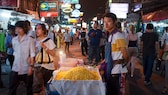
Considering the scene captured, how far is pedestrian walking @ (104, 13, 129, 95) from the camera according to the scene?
17.7 feet

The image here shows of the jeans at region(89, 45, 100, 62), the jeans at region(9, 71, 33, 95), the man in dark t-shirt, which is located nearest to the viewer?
the jeans at region(9, 71, 33, 95)

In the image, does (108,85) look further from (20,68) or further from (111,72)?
(20,68)

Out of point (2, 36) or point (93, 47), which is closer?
point (2, 36)

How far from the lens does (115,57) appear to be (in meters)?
5.47

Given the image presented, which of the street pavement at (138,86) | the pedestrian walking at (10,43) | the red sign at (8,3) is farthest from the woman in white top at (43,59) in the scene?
the red sign at (8,3)

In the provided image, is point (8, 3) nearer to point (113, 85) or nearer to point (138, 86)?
point (138, 86)

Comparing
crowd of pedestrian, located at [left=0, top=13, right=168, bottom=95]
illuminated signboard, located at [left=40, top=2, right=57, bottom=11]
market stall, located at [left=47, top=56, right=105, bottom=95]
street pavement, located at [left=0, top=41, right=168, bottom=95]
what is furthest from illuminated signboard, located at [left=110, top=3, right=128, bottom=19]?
market stall, located at [left=47, top=56, right=105, bottom=95]

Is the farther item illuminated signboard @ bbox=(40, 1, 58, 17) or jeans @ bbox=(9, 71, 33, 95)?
illuminated signboard @ bbox=(40, 1, 58, 17)

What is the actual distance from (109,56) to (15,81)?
2.42 metres

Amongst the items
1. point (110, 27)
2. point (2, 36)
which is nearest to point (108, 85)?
point (110, 27)

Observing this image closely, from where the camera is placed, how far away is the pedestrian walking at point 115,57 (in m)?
5.39

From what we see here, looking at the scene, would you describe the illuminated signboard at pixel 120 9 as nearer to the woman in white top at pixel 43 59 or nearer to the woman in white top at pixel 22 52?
the woman in white top at pixel 43 59

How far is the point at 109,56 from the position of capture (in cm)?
556

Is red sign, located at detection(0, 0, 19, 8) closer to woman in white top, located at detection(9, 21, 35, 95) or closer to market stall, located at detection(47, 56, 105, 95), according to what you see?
woman in white top, located at detection(9, 21, 35, 95)
